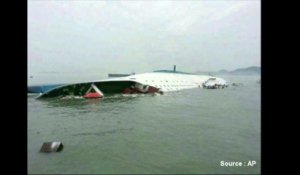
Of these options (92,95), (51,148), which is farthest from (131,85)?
(51,148)

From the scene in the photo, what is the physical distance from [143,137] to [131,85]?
9.01 m

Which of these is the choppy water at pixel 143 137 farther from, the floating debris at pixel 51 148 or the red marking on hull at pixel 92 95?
the red marking on hull at pixel 92 95

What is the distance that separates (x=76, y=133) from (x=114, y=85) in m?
7.90

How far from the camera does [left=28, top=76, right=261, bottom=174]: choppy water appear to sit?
5.96 meters

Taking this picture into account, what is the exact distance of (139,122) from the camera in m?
10.2

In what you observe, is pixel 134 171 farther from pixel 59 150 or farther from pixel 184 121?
pixel 184 121

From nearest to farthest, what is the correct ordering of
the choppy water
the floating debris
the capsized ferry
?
the choppy water → the floating debris → the capsized ferry

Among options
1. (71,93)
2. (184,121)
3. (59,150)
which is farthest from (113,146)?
(71,93)

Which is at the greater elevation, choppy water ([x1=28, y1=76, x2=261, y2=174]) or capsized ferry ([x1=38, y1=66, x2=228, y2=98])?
capsized ferry ([x1=38, y1=66, x2=228, y2=98])

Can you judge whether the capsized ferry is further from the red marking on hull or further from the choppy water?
the choppy water

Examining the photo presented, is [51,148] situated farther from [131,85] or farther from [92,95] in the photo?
[131,85]

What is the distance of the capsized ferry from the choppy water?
6.58 ft

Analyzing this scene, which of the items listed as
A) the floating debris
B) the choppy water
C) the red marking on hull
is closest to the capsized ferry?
the red marking on hull

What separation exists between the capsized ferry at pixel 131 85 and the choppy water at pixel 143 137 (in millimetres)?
2004
